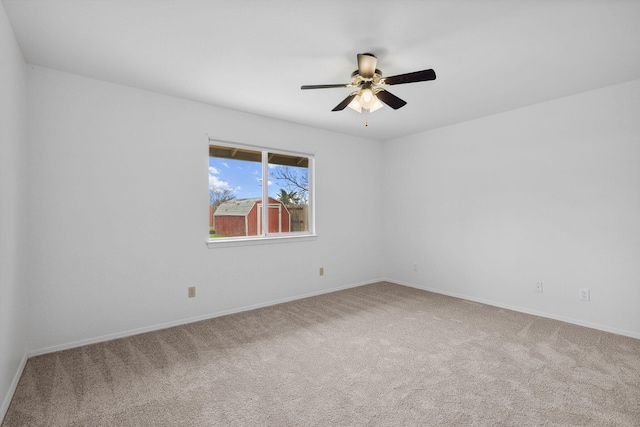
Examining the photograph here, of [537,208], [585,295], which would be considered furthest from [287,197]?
[585,295]

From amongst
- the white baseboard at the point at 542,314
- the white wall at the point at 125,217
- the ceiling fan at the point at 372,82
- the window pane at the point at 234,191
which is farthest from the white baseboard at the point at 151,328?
the ceiling fan at the point at 372,82

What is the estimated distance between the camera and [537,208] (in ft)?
11.7

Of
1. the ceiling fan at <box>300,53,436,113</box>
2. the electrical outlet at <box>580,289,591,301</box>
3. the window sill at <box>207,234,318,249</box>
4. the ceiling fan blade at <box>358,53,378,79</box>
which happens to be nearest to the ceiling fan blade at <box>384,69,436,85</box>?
the ceiling fan at <box>300,53,436,113</box>

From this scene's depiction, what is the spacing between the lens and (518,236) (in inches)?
147

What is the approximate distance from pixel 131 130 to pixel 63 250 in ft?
4.14

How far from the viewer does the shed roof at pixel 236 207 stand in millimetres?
3723

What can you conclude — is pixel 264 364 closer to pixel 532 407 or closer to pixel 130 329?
pixel 130 329

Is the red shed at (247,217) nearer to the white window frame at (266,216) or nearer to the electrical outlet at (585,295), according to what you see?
the white window frame at (266,216)

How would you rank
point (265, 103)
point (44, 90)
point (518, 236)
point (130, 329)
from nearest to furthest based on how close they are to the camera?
point (44, 90) < point (130, 329) < point (265, 103) < point (518, 236)

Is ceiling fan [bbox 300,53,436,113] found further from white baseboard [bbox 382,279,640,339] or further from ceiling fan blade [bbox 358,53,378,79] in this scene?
white baseboard [bbox 382,279,640,339]

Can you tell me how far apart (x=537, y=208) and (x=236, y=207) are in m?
3.63

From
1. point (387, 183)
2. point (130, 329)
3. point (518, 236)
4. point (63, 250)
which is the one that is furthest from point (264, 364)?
point (387, 183)

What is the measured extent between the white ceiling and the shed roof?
1.23 m

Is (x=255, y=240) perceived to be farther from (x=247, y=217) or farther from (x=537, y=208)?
(x=537, y=208)
